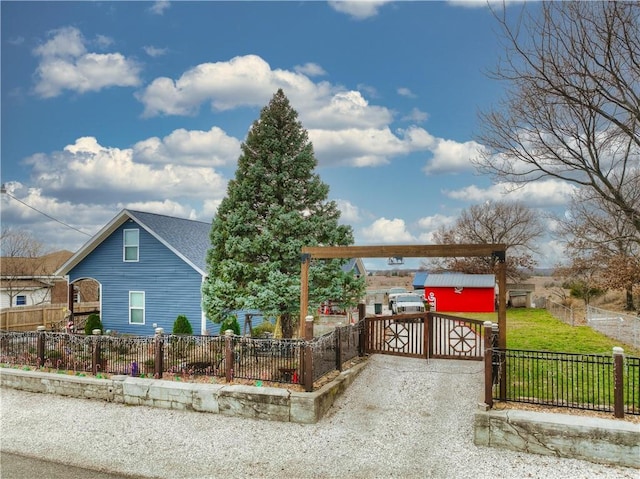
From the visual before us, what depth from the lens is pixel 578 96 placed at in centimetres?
1173

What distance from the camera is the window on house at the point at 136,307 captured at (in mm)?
20031

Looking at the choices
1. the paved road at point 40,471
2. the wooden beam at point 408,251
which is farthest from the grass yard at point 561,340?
the paved road at point 40,471

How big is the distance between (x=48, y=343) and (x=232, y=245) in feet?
18.1

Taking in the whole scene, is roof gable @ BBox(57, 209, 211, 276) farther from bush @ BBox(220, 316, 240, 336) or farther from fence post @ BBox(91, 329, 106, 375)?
fence post @ BBox(91, 329, 106, 375)

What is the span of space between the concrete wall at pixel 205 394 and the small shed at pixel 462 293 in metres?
22.8

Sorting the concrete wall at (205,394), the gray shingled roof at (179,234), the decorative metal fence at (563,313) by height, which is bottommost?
the decorative metal fence at (563,313)

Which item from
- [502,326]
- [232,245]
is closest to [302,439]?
[502,326]

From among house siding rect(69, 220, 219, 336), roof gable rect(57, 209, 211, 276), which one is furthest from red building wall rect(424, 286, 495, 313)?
house siding rect(69, 220, 219, 336)

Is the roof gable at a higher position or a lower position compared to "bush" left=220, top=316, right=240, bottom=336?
higher

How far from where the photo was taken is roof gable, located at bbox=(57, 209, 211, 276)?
19.0 metres

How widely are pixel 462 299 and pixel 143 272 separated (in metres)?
21.7

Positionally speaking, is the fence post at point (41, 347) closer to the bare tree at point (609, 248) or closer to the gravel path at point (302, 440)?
the gravel path at point (302, 440)

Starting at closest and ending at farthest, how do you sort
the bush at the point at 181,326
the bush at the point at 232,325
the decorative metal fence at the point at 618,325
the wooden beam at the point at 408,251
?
1. the wooden beam at the point at 408,251
2. the bush at the point at 232,325
3. the bush at the point at 181,326
4. the decorative metal fence at the point at 618,325

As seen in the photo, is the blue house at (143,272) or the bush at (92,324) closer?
the bush at (92,324)
